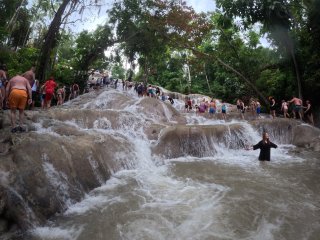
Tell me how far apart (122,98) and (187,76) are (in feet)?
74.5

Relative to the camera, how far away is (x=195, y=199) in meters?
6.77

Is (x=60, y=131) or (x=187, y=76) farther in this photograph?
(x=187, y=76)

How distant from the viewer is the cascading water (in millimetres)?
5281

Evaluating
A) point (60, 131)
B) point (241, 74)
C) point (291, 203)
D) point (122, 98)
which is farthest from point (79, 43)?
point (291, 203)

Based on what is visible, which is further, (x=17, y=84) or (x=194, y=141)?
(x=194, y=141)

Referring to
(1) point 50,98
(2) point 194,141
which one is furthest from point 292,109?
(1) point 50,98

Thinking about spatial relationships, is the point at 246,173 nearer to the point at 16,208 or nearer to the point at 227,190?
the point at 227,190

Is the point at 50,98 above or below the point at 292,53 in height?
below

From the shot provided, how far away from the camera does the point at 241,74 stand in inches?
860

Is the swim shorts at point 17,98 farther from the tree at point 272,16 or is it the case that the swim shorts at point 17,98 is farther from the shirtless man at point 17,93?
the tree at point 272,16

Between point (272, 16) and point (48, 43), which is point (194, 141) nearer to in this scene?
point (48, 43)

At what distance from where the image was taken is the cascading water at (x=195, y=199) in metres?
5.28

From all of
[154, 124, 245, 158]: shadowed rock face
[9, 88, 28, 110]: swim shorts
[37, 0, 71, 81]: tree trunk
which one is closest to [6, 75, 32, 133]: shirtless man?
[9, 88, 28, 110]: swim shorts

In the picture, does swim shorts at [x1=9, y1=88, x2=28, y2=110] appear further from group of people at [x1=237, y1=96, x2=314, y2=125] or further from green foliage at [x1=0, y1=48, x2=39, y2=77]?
group of people at [x1=237, y1=96, x2=314, y2=125]
